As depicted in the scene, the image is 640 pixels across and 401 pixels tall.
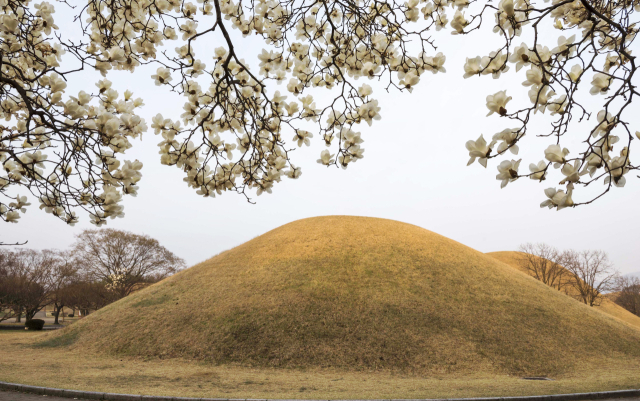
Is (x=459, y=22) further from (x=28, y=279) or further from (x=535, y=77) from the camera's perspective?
(x=28, y=279)

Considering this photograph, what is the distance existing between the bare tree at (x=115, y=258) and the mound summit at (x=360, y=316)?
1895 centimetres

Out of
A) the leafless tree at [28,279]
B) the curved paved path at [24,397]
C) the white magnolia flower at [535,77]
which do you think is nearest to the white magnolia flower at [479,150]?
the white magnolia flower at [535,77]

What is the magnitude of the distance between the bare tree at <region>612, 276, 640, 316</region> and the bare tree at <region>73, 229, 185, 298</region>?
58.6 metres

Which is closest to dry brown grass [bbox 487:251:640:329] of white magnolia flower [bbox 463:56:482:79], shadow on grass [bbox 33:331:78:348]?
white magnolia flower [bbox 463:56:482:79]

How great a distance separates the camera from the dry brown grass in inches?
1359

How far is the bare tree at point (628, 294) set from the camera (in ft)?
159

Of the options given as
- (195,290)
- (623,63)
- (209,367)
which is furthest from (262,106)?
(195,290)

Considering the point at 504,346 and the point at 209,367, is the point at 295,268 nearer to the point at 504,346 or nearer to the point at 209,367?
the point at 209,367

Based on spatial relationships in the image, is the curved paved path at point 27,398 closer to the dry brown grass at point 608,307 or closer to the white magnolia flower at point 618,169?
the white magnolia flower at point 618,169

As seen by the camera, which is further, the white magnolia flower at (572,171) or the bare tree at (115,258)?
the bare tree at (115,258)

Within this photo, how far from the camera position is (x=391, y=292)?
768 inches

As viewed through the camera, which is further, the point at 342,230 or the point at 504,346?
the point at 342,230

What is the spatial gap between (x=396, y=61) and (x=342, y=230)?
22896 millimetres

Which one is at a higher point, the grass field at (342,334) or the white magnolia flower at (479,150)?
the white magnolia flower at (479,150)
